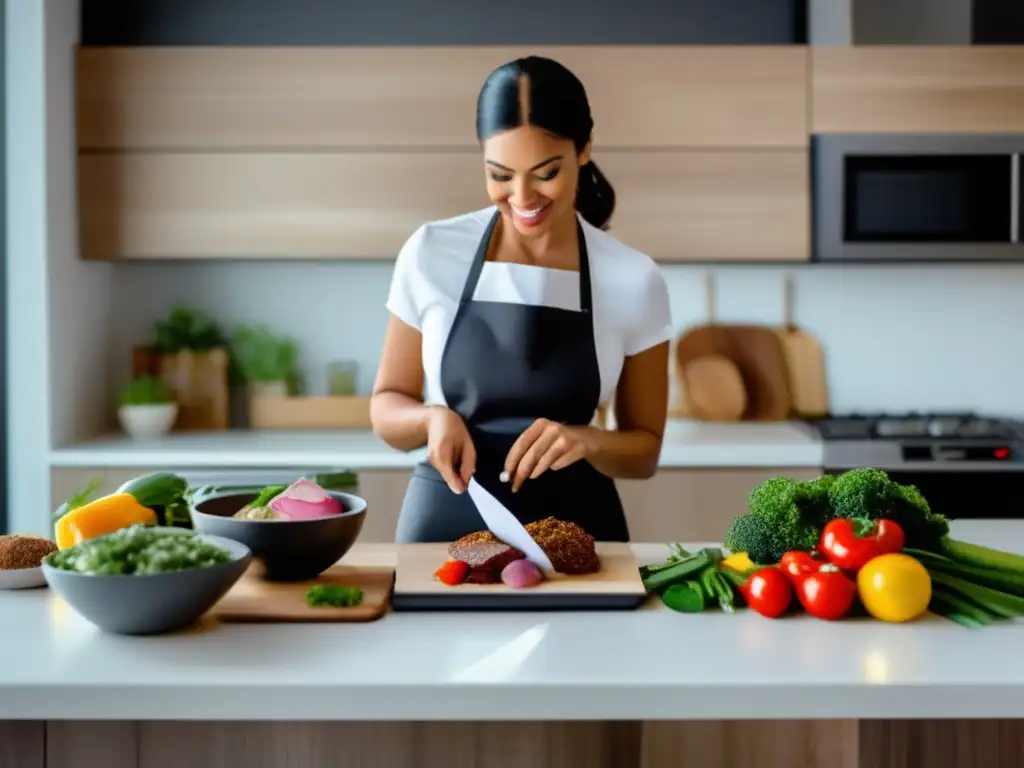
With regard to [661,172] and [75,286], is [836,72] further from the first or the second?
[75,286]

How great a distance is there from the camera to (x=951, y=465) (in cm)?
328

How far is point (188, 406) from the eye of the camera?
3803 mm

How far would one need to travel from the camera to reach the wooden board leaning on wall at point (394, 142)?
3.48 meters

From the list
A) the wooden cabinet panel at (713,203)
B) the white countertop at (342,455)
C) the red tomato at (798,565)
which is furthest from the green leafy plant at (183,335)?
the red tomato at (798,565)

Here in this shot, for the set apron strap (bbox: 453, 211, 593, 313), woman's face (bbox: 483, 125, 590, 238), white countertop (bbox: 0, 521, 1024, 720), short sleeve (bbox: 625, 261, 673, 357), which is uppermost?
woman's face (bbox: 483, 125, 590, 238)

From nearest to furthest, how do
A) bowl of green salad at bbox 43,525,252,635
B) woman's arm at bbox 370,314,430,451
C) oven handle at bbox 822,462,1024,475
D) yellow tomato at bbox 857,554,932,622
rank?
bowl of green salad at bbox 43,525,252,635 < yellow tomato at bbox 857,554,932,622 < woman's arm at bbox 370,314,430,451 < oven handle at bbox 822,462,1024,475

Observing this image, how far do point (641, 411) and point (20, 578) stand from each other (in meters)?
1.08

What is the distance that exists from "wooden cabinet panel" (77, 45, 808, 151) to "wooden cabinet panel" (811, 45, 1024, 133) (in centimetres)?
11

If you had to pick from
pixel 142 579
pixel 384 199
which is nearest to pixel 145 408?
pixel 384 199

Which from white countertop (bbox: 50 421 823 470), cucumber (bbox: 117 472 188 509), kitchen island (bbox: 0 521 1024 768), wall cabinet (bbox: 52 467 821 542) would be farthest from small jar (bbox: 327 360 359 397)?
kitchen island (bbox: 0 521 1024 768)

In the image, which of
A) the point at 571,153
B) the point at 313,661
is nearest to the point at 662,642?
the point at 313,661

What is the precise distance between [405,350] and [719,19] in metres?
2.36

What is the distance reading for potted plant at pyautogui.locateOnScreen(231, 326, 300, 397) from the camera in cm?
381

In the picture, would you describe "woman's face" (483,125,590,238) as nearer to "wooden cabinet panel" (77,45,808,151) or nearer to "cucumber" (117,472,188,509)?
"cucumber" (117,472,188,509)
